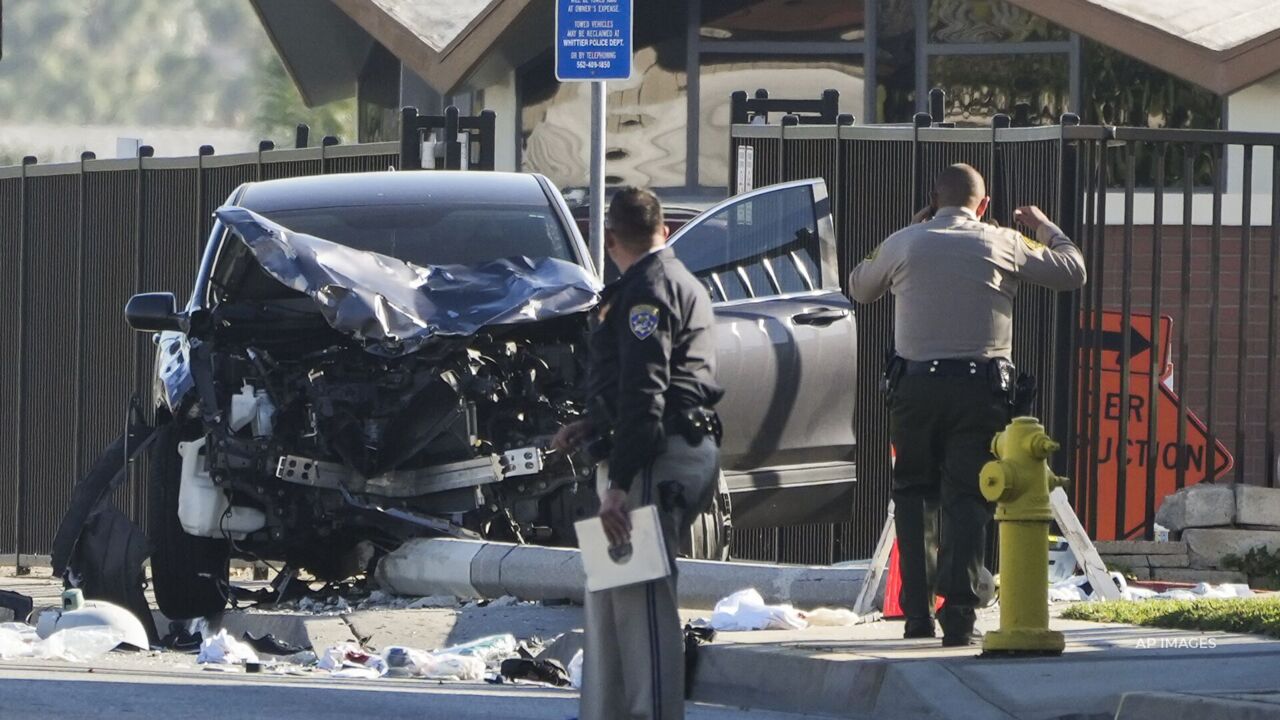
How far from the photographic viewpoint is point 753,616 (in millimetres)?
8836

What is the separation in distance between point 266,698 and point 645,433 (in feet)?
6.50

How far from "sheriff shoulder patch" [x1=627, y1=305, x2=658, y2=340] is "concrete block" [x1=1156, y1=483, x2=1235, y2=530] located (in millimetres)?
5707

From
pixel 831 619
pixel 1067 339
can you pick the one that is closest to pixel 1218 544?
pixel 1067 339

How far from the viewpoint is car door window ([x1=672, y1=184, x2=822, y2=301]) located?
10859 millimetres

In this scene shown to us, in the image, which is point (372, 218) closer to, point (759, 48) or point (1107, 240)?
point (1107, 240)

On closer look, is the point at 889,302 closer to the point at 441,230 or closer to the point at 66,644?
the point at 441,230

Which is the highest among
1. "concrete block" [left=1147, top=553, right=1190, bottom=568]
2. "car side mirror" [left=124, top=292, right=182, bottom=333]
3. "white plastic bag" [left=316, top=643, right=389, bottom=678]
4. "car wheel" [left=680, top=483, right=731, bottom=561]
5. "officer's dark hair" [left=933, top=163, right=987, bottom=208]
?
"officer's dark hair" [left=933, top=163, right=987, bottom=208]

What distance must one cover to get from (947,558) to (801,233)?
3381mm

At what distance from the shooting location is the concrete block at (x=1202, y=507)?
11.5 m

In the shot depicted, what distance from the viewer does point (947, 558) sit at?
800cm

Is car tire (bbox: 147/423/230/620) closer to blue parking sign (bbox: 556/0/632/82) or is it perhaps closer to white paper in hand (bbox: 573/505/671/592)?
blue parking sign (bbox: 556/0/632/82)

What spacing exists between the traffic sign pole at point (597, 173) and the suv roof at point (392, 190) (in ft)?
1.04

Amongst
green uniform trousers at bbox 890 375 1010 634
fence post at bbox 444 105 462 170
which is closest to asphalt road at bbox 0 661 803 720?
green uniform trousers at bbox 890 375 1010 634

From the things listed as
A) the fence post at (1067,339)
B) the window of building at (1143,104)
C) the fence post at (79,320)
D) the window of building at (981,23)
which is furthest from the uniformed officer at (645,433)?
the window of building at (981,23)
